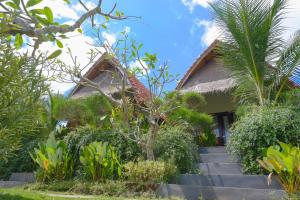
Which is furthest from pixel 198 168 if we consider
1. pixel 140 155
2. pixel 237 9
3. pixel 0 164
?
pixel 0 164

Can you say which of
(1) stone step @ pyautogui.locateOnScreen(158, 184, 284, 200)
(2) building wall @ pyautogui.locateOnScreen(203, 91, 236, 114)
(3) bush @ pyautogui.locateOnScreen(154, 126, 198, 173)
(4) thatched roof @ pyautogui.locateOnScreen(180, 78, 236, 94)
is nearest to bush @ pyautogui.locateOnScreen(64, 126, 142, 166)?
(3) bush @ pyautogui.locateOnScreen(154, 126, 198, 173)

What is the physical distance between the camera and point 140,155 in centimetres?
894

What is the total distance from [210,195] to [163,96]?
11.5 feet

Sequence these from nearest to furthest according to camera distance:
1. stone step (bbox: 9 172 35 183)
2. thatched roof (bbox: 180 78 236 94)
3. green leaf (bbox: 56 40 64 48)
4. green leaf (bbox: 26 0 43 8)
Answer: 1. green leaf (bbox: 26 0 43 8)
2. green leaf (bbox: 56 40 64 48)
3. stone step (bbox: 9 172 35 183)
4. thatched roof (bbox: 180 78 236 94)

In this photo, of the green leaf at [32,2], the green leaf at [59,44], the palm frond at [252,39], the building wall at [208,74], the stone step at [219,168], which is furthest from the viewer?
the building wall at [208,74]

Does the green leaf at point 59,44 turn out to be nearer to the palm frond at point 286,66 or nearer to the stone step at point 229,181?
the stone step at point 229,181

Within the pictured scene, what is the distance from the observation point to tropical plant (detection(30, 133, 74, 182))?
915 cm

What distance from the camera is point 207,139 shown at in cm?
1291

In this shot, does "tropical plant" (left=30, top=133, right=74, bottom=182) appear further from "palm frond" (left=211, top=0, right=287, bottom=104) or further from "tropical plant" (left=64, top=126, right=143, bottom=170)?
"palm frond" (left=211, top=0, right=287, bottom=104)

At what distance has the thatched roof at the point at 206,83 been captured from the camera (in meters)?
13.5

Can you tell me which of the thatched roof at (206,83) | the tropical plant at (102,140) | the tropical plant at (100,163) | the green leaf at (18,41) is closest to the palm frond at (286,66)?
the thatched roof at (206,83)

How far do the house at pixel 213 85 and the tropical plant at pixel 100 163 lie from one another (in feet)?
20.2

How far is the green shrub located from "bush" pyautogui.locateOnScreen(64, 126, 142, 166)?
13.9 ft

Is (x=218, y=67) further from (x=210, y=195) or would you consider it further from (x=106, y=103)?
(x=210, y=195)
